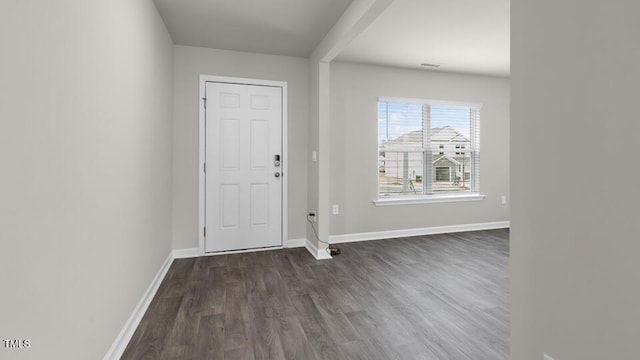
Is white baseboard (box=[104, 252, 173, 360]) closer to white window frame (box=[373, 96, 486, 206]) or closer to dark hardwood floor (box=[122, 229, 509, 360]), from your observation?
dark hardwood floor (box=[122, 229, 509, 360])

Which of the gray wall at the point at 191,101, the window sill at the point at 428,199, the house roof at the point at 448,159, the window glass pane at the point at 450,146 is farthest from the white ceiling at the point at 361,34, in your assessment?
the window sill at the point at 428,199

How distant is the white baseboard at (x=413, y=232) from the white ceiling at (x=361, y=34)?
2.45 metres

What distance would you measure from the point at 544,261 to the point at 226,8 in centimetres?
299

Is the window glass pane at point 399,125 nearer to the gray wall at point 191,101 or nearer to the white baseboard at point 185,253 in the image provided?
the gray wall at point 191,101

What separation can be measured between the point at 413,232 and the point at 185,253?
3.20 metres

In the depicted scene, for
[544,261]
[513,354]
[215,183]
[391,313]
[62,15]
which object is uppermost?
[62,15]

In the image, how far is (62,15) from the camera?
1188 millimetres

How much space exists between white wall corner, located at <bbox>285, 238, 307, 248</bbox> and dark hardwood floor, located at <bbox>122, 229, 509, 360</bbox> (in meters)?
0.26

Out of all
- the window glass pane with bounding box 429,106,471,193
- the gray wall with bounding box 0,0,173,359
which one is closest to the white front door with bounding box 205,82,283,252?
the gray wall with bounding box 0,0,173,359

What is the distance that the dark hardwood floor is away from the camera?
1797 mm

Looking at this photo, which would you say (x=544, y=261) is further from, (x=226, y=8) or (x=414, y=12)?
(x=226, y=8)

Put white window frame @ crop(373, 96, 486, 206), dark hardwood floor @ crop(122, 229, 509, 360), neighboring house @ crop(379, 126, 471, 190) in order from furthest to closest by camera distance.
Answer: neighboring house @ crop(379, 126, 471, 190)
white window frame @ crop(373, 96, 486, 206)
dark hardwood floor @ crop(122, 229, 509, 360)

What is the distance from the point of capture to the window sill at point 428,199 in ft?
14.4

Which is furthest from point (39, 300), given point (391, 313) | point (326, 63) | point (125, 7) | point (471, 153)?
point (471, 153)
